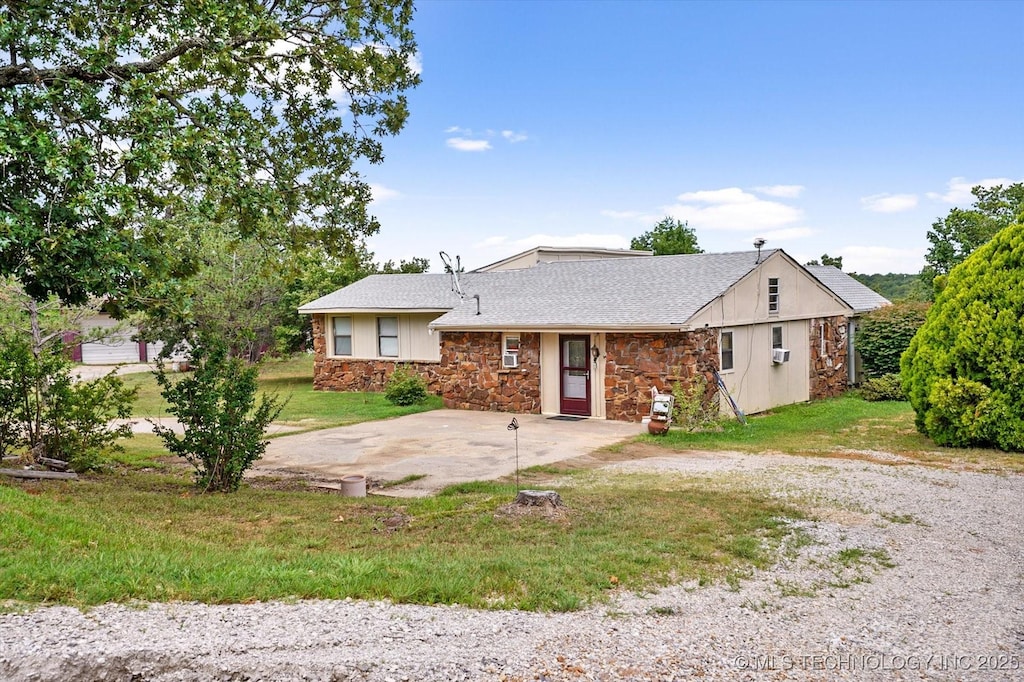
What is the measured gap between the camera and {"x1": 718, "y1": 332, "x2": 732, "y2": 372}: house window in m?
15.9

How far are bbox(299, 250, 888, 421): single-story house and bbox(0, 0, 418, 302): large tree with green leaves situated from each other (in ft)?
21.1

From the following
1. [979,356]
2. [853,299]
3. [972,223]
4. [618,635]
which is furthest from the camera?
[972,223]

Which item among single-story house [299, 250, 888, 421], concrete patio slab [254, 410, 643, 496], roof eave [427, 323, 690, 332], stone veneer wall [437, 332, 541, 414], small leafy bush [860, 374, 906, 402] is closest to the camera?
concrete patio slab [254, 410, 643, 496]

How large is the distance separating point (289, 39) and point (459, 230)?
1968 centimetres

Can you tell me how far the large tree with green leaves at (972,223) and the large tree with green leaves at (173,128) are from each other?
26.5 m

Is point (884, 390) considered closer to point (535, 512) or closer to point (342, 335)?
point (535, 512)

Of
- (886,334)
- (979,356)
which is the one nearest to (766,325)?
(886,334)

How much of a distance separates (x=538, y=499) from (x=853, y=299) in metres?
18.4

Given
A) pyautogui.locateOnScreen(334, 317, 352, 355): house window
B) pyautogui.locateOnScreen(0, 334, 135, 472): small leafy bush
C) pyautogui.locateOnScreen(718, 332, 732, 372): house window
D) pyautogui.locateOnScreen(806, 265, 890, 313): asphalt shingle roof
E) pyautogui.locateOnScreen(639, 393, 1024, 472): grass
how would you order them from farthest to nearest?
pyautogui.locateOnScreen(334, 317, 352, 355): house window < pyautogui.locateOnScreen(806, 265, 890, 313): asphalt shingle roof < pyautogui.locateOnScreen(718, 332, 732, 372): house window < pyautogui.locateOnScreen(639, 393, 1024, 472): grass < pyautogui.locateOnScreen(0, 334, 135, 472): small leafy bush

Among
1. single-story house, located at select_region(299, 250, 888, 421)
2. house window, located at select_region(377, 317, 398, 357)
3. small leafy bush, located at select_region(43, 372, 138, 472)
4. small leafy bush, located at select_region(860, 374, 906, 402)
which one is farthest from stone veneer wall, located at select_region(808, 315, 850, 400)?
small leafy bush, located at select_region(43, 372, 138, 472)

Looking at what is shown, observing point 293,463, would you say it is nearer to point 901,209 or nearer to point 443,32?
point 443,32

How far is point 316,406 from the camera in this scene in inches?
757

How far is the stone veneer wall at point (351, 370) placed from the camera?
21.4 metres

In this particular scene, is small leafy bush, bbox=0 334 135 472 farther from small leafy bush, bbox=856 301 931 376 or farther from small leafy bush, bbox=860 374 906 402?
small leafy bush, bbox=856 301 931 376
